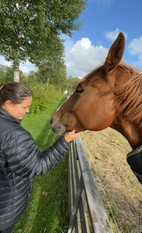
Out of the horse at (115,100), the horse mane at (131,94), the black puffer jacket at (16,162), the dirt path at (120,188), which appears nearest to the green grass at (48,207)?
the dirt path at (120,188)

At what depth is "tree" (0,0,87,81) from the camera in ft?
22.4

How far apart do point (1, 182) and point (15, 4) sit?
9605mm

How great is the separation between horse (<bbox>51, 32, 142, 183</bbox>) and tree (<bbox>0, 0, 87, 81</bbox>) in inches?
309

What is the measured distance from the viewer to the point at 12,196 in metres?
1.38

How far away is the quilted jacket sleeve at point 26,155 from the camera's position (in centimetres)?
117

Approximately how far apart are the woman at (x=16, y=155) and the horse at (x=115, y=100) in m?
0.38

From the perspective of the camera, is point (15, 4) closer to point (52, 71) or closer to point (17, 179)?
point (17, 179)

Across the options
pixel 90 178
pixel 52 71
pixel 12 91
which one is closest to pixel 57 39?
pixel 12 91

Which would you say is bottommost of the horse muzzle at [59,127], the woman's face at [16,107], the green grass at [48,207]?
the green grass at [48,207]

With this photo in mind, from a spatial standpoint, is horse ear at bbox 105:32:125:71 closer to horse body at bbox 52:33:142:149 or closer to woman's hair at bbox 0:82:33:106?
horse body at bbox 52:33:142:149

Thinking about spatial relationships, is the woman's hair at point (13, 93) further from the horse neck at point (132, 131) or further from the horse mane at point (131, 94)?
the horse neck at point (132, 131)

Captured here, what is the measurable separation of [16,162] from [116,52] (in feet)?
4.94

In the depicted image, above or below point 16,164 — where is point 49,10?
above

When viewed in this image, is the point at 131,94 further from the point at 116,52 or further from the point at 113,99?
the point at 116,52
